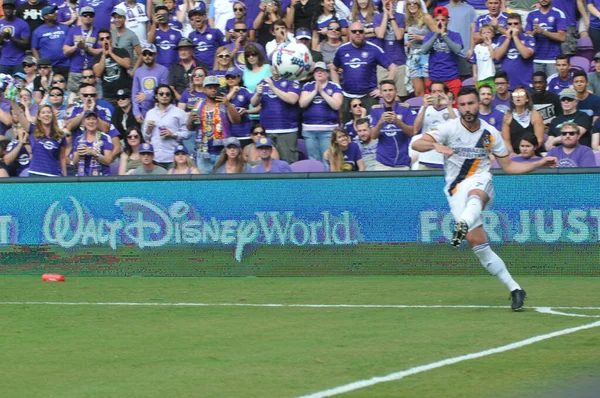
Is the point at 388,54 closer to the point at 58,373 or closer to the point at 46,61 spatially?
the point at 46,61

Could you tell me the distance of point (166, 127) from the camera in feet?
57.3

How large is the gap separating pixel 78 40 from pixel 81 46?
0.12 metres

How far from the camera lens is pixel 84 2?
837 inches

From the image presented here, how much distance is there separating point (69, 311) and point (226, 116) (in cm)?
648

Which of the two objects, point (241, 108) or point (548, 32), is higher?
point (548, 32)

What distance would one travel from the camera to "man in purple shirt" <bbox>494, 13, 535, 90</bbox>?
1734 cm

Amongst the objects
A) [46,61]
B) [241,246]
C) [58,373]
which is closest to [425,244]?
[241,246]

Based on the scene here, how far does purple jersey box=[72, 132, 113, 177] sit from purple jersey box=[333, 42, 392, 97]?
395cm

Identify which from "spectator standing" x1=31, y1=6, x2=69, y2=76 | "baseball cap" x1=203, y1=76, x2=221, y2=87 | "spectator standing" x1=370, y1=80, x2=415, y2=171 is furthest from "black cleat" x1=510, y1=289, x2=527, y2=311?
"spectator standing" x1=31, y1=6, x2=69, y2=76

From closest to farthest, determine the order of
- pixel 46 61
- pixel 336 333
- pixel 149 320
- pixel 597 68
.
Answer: pixel 336 333, pixel 149 320, pixel 597 68, pixel 46 61

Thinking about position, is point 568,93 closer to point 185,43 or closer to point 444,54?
point 444,54

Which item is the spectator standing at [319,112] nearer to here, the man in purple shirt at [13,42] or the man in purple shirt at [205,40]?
the man in purple shirt at [205,40]

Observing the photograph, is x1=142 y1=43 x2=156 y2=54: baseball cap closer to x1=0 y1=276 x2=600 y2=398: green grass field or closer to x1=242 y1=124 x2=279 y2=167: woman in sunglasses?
x1=242 y1=124 x2=279 y2=167: woman in sunglasses

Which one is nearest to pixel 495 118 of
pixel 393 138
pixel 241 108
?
pixel 393 138
